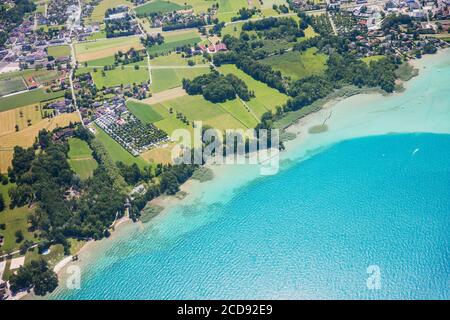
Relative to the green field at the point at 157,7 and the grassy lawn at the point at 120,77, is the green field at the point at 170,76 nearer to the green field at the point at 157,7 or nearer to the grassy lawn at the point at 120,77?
the grassy lawn at the point at 120,77

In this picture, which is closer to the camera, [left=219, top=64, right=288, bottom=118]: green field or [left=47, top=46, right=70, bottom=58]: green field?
[left=219, top=64, right=288, bottom=118]: green field

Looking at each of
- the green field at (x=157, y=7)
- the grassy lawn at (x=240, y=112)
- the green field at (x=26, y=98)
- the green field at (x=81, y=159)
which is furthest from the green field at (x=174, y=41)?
the green field at (x=81, y=159)

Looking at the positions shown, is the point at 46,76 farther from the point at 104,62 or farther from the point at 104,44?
the point at 104,44

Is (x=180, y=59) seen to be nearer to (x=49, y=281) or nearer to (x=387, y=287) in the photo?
(x=49, y=281)

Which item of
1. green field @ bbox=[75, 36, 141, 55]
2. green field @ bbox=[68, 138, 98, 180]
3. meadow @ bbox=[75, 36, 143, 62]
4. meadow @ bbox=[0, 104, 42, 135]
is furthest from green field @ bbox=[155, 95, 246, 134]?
green field @ bbox=[75, 36, 141, 55]

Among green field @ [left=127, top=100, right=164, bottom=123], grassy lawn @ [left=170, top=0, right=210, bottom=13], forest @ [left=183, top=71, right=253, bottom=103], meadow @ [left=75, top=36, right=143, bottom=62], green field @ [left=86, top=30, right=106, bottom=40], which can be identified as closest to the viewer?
green field @ [left=127, top=100, right=164, bottom=123]

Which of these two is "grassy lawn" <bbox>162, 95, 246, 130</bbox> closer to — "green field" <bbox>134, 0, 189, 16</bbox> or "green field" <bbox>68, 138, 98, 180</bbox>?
"green field" <bbox>68, 138, 98, 180</bbox>
